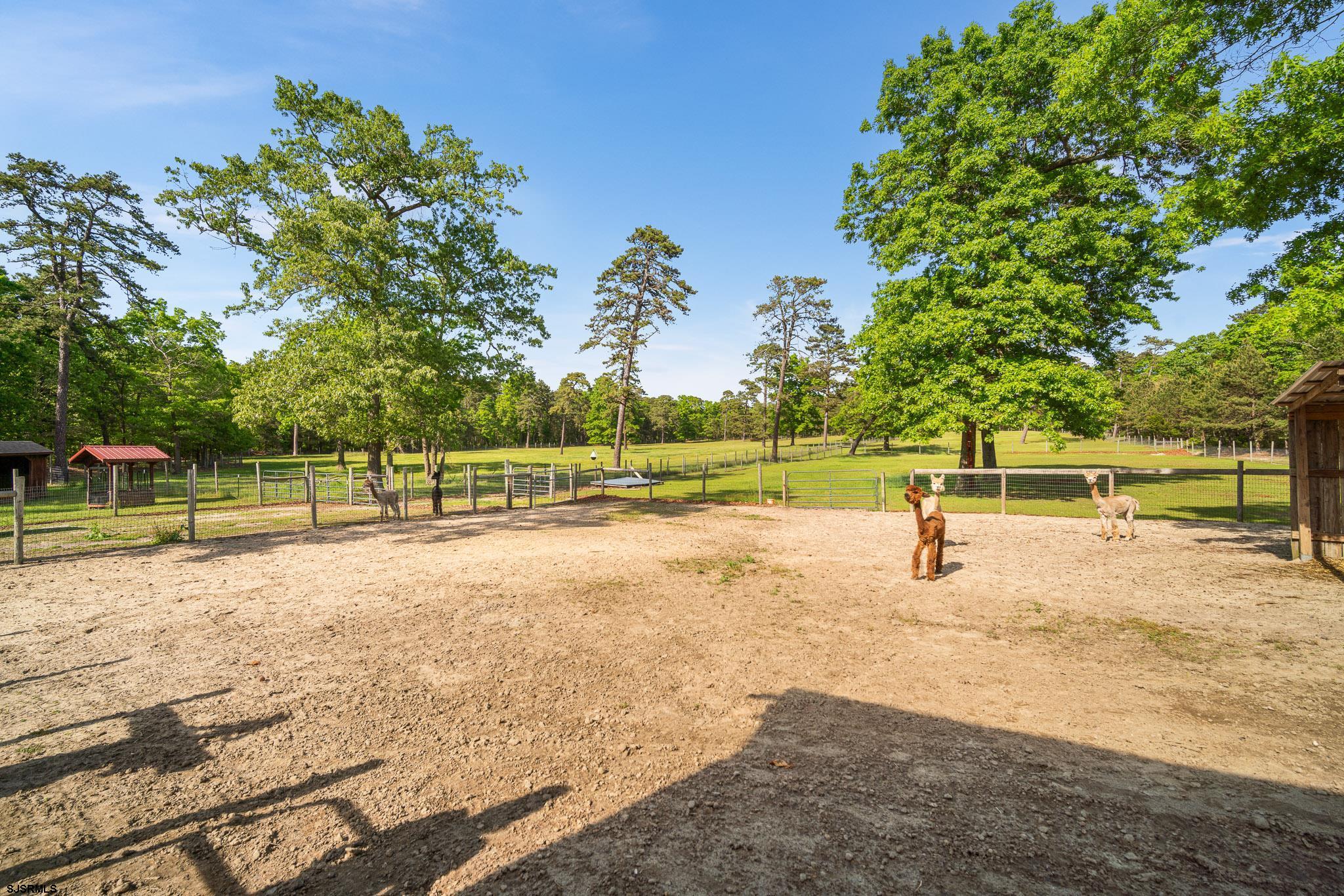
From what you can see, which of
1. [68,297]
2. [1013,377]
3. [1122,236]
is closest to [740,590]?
[1013,377]

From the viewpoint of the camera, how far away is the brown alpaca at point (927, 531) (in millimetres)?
8922

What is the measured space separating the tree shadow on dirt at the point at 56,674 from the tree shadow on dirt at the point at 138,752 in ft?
5.39

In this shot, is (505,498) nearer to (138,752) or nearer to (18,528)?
(18,528)

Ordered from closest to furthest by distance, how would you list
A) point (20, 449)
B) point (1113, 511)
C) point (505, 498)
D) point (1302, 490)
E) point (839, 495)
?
point (1302, 490), point (1113, 511), point (839, 495), point (505, 498), point (20, 449)

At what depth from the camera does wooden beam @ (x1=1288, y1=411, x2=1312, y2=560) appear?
920 cm

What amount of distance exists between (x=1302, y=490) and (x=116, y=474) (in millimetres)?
34704

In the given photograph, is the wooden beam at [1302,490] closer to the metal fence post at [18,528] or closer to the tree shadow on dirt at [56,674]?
the tree shadow on dirt at [56,674]

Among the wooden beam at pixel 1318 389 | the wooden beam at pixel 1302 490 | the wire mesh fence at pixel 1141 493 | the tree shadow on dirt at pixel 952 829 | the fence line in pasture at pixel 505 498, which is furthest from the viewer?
the wire mesh fence at pixel 1141 493

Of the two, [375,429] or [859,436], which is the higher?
[859,436]

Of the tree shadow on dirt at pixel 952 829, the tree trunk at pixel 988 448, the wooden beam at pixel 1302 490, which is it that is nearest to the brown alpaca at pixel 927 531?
the tree shadow on dirt at pixel 952 829

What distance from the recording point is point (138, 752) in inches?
163

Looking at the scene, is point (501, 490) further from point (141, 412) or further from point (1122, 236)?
point (141, 412)

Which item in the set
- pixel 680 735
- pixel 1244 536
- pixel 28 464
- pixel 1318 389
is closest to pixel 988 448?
pixel 1244 536

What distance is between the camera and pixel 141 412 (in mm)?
40531
